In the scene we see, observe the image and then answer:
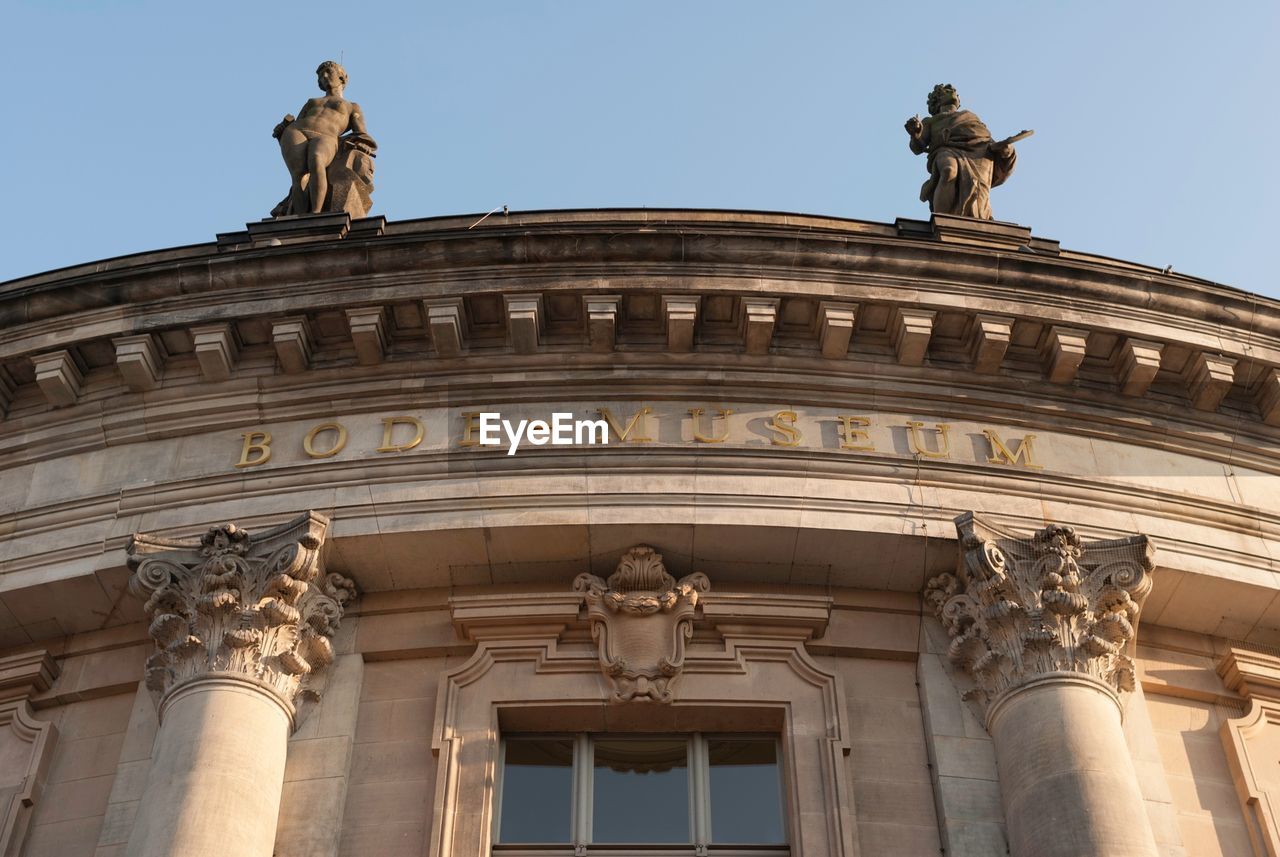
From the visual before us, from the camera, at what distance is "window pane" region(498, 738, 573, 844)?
19531 millimetres

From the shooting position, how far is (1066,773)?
725 inches

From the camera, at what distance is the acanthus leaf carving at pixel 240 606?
19.6 meters

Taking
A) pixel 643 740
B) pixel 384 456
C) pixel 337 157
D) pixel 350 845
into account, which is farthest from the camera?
pixel 337 157

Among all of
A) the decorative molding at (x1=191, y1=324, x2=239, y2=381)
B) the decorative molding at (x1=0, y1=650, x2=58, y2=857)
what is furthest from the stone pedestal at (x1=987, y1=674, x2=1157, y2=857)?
the decorative molding at (x1=0, y1=650, x2=58, y2=857)

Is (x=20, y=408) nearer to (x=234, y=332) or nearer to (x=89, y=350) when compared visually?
(x=89, y=350)

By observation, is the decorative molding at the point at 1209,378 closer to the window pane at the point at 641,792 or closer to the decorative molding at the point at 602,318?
the decorative molding at the point at 602,318

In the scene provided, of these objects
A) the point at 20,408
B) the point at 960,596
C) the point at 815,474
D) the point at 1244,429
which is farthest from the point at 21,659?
the point at 1244,429

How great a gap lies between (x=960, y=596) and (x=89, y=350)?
11.0m

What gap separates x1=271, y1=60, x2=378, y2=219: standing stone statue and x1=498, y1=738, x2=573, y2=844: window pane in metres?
8.72

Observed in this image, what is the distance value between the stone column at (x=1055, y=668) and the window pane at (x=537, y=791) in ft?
14.7

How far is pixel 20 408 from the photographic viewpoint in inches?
914

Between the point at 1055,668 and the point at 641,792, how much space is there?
4600 mm

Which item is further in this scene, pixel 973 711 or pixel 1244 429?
pixel 1244 429

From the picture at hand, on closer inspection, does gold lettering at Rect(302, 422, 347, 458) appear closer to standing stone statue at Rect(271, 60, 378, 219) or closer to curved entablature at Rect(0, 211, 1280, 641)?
curved entablature at Rect(0, 211, 1280, 641)
